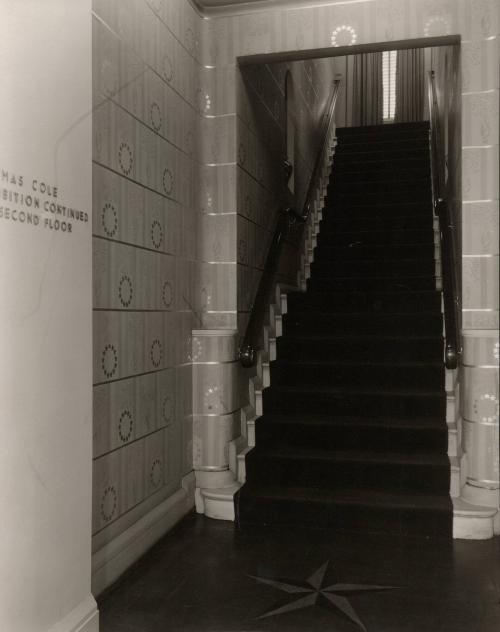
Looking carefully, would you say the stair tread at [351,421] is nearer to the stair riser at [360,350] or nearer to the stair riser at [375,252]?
the stair riser at [360,350]

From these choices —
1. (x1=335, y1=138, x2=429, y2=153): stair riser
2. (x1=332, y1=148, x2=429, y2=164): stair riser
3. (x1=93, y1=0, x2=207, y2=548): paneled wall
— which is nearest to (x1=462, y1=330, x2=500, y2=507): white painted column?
(x1=93, y1=0, x2=207, y2=548): paneled wall

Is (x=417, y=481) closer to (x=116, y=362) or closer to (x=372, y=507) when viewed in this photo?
(x=372, y=507)

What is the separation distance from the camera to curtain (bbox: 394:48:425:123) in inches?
419

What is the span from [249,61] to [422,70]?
24.9 ft

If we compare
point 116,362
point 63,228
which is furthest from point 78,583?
point 63,228

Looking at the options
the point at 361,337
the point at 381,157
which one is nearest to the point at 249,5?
the point at 361,337

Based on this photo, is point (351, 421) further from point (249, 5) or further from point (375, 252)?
point (249, 5)

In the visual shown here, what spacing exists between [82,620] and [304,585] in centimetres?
102

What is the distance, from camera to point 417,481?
3.69m

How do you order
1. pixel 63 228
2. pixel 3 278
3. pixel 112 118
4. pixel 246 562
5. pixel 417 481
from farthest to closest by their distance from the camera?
1. pixel 417 481
2. pixel 246 562
3. pixel 112 118
4. pixel 63 228
5. pixel 3 278

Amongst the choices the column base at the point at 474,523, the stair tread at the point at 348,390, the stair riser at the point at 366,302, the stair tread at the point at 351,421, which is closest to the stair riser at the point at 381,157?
the stair riser at the point at 366,302

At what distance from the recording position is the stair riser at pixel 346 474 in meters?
3.67

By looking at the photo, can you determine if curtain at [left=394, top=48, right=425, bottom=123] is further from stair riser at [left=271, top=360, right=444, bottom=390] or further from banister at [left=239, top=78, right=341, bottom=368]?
stair riser at [left=271, top=360, right=444, bottom=390]

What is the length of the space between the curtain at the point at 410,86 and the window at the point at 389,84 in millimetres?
65
